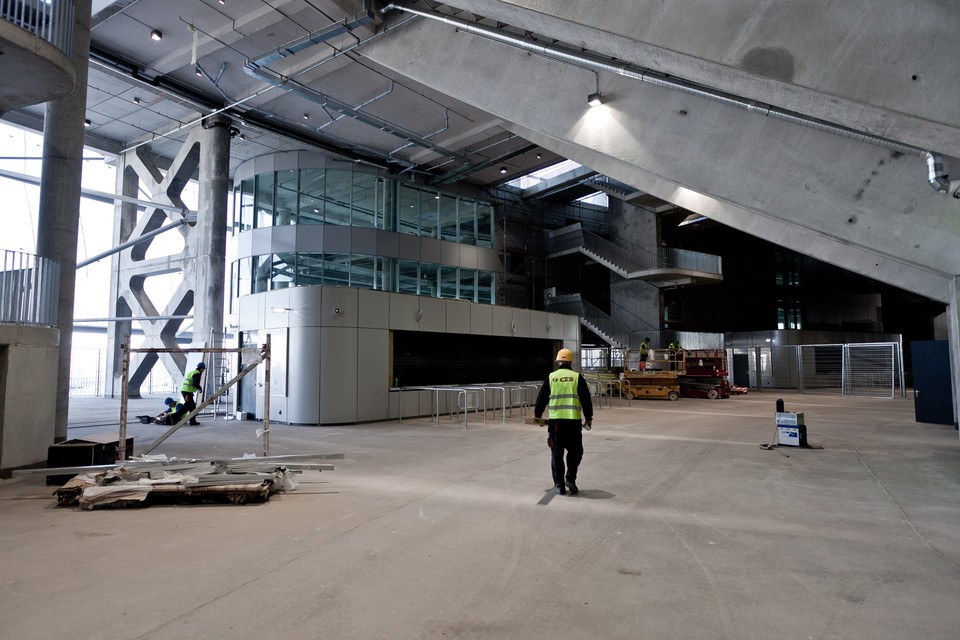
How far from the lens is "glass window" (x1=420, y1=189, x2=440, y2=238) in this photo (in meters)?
25.3

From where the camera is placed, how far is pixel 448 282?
84.9ft

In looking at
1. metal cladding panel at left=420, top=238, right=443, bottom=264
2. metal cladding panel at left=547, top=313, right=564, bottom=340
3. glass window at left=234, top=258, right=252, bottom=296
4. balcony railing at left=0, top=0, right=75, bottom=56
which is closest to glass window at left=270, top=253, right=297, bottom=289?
glass window at left=234, top=258, right=252, bottom=296

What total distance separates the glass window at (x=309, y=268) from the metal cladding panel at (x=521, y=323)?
8.50 m

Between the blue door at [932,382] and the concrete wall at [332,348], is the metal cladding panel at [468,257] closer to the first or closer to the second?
the concrete wall at [332,348]

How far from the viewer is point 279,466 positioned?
7.33 metres

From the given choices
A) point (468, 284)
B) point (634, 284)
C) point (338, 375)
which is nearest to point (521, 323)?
point (468, 284)

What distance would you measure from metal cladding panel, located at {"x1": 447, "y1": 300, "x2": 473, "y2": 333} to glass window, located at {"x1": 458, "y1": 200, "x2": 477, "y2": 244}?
9.31 meters

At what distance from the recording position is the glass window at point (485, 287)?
26.9m

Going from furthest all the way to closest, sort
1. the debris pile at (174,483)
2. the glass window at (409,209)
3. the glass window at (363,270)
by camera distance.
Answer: the glass window at (409,209), the glass window at (363,270), the debris pile at (174,483)

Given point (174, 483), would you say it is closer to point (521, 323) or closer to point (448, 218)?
point (521, 323)

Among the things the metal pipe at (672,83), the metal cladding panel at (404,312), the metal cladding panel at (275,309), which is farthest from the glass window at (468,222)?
the metal pipe at (672,83)

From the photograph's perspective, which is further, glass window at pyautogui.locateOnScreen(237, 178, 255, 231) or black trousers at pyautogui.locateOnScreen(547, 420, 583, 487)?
glass window at pyautogui.locateOnScreen(237, 178, 255, 231)

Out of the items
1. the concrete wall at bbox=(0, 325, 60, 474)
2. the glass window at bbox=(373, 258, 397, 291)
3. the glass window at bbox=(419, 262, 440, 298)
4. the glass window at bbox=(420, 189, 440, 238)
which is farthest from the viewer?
the glass window at bbox=(420, 189, 440, 238)

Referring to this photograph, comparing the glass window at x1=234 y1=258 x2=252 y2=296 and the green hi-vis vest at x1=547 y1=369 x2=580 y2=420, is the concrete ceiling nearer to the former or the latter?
the glass window at x1=234 y1=258 x2=252 y2=296
